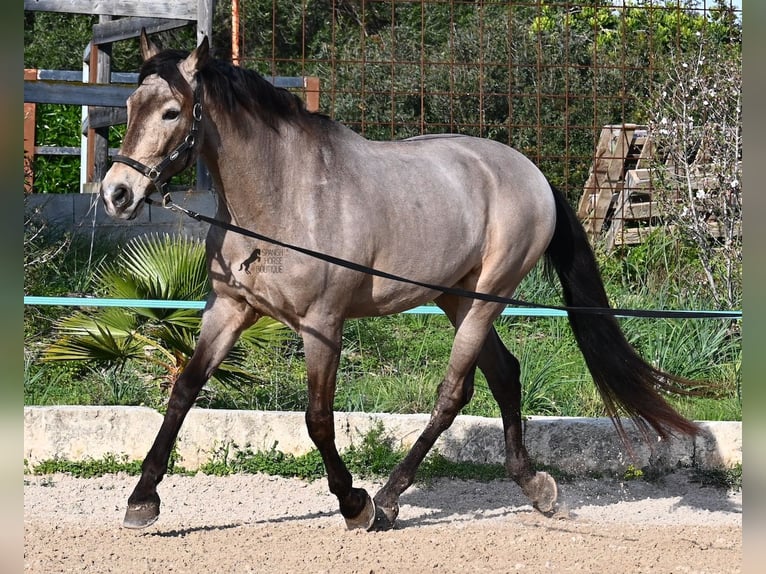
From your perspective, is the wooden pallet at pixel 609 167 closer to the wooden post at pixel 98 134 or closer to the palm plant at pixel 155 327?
the palm plant at pixel 155 327

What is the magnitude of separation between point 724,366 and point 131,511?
14.6ft

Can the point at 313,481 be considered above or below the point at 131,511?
below

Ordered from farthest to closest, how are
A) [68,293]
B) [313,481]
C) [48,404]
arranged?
[68,293] < [48,404] < [313,481]

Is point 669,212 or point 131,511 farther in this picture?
point 669,212

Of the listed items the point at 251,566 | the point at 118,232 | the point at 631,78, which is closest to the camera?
the point at 251,566

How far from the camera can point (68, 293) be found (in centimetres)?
775

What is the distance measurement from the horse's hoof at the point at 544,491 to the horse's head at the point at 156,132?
247cm

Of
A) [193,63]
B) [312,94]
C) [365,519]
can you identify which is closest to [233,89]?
[193,63]

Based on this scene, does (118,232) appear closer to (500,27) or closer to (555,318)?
(555,318)

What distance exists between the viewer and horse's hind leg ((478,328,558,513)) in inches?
209

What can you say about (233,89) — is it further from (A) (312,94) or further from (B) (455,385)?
(A) (312,94)

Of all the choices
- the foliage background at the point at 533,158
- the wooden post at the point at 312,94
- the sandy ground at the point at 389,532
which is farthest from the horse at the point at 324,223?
the wooden post at the point at 312,94

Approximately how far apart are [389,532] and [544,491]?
93cm
